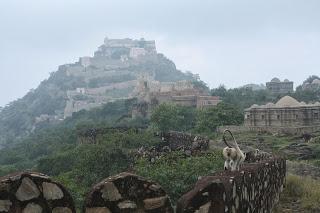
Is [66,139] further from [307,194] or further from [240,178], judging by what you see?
[240,178]

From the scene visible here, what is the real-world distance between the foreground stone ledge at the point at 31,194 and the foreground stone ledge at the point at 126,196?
0.66 ft

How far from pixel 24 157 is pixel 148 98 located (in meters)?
35.2

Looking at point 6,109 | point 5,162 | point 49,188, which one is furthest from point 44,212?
point 6,109

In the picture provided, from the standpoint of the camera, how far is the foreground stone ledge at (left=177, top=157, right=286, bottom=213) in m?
4.16

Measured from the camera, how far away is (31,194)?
3.55 m

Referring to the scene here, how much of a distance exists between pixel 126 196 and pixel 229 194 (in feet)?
4.62

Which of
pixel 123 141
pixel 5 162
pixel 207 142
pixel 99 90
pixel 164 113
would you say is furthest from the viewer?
pixel 99 90

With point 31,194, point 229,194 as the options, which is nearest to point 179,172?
point 229,194

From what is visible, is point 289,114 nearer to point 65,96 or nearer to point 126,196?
point 126,196

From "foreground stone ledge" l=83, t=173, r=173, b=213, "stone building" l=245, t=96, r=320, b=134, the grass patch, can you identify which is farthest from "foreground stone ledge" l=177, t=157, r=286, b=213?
"stone building" l=245, t=96, r=320, b=134

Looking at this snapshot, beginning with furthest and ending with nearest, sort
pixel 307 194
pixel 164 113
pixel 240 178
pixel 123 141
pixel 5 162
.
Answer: pixel 5 162
pixel 164 113
pixel 123 141
pixel 307 194
pixel 240 178

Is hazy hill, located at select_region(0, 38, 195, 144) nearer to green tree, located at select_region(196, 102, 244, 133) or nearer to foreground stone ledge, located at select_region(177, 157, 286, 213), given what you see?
green tree, located at select_region(196, 102, 244, 133)

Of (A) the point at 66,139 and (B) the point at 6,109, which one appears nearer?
(A) the point at 66,139

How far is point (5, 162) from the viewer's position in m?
65.1
